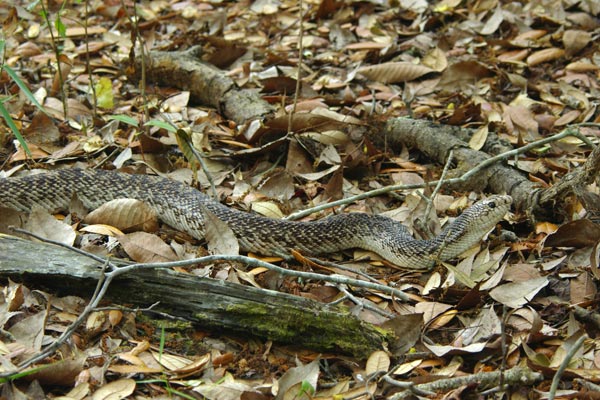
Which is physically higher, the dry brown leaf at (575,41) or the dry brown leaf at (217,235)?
the dry brown leaf at (575,41)

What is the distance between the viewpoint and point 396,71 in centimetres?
A: 936

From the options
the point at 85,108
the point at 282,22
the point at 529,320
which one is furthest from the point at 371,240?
the point at 282,22

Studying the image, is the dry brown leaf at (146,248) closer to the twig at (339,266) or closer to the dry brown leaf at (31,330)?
the dry brown leaf at (31,330)

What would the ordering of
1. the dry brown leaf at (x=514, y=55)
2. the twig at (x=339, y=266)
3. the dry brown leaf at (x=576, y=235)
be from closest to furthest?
the twig at (x=339, y=266) < the dry brown leaf at (x=576, y=235) < the dry brown leaf at (x=514, y=55)

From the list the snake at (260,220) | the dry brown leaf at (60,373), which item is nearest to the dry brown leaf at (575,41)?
the snake at (260,220)

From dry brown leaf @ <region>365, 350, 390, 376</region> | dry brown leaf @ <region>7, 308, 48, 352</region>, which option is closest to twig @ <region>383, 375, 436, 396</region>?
dry brown leaf @ <region>365, 350, 390, 376</region>

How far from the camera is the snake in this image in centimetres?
634

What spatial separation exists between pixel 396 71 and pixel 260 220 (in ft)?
12.4

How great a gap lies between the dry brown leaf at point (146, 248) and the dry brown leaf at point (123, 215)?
1.29 feet

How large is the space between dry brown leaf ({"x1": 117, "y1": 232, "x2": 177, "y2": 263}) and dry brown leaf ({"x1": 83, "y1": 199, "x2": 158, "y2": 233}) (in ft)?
1.29

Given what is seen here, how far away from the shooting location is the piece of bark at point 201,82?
8.70 m

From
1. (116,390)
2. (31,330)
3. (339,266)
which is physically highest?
(31,330)

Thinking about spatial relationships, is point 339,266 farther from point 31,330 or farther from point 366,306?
point 31,330

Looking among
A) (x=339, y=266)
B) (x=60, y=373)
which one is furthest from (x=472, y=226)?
(x=60, y=373)
